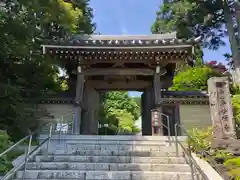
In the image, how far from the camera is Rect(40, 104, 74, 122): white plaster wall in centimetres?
984

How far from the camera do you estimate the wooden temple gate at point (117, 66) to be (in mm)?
9219

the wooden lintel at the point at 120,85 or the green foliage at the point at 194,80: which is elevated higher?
the green foliage at the point at 194,80

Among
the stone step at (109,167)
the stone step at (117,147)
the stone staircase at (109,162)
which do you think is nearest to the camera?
the stone staircase at (109,162)

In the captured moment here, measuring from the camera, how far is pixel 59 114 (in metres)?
9.95

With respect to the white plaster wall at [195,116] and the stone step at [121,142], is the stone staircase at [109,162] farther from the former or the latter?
the white plaster wall at [195,116]

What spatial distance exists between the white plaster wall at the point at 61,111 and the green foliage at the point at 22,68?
0.46 m

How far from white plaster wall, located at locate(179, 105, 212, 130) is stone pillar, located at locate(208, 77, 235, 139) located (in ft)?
8.75

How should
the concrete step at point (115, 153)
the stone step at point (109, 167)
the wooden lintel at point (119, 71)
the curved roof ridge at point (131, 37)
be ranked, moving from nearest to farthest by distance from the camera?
1. the stone step at point (109, 167)
2. the concrete step at point (115, 153)
3. the wooden lintel at point (119, 71)
4. the curved roof ridge at point (131, 37)

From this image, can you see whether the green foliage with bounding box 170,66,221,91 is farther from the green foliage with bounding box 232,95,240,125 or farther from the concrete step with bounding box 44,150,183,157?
the concrete step with bounding box 44,150,183,157

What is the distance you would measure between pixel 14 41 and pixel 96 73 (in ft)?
10.4

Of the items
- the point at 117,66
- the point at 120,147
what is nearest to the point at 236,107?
the point at 117,66

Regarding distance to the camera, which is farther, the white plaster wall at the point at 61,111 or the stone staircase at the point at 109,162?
the white plaster wall at the point at 61,111

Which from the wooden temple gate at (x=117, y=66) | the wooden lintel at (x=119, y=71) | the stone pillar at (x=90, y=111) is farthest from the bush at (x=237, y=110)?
the stone pillar at (x=90, y=111)

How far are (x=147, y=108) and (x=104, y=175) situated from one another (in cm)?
574
